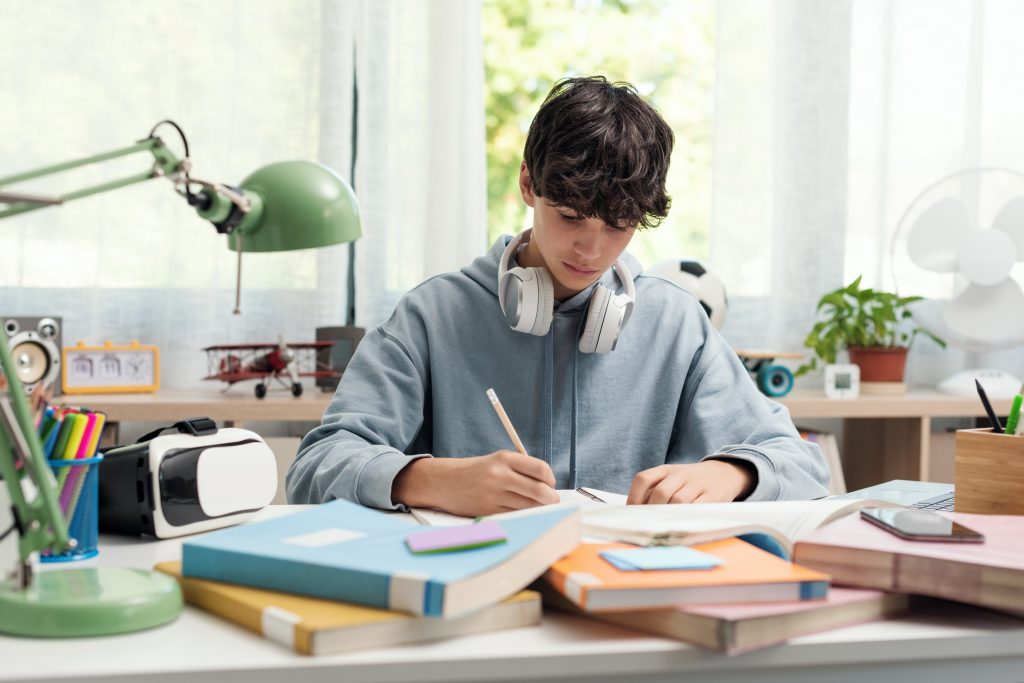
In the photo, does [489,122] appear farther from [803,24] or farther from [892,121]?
[892,121]

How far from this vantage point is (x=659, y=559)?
2.10 feet

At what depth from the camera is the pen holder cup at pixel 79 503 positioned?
2.46ft

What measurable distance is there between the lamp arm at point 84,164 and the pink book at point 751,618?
448 millimetres

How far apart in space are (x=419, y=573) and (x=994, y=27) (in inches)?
107

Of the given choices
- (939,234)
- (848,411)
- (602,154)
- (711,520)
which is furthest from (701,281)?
(711,520)

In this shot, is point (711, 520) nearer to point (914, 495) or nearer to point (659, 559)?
point (659, 559)

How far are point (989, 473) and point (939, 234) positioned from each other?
5.30 ft

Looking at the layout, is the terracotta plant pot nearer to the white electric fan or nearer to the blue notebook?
the white electric fan

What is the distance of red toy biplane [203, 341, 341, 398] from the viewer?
209 cm

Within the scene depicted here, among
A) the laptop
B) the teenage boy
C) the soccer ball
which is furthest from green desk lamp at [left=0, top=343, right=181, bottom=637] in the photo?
the soccer ball

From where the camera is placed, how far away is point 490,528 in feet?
2.18

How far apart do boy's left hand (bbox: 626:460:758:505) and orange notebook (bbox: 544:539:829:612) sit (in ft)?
0.94

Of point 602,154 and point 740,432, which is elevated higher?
point 602,154

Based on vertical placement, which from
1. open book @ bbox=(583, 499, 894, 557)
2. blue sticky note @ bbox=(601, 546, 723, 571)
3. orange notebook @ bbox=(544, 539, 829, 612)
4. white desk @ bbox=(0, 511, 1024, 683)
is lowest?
white desk @ bbox=(0, 511, 1024, 683)
